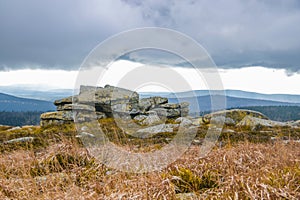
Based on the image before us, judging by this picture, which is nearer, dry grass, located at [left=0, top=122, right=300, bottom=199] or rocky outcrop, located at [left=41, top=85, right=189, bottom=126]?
dry grass, located at [left=0, top=122, right=300, bottom=199]

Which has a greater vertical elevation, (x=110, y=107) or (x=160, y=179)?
(x=160, y=179)

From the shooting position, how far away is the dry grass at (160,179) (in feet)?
17.5

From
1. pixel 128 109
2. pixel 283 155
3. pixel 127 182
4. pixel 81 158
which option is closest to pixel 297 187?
pixel 283 155

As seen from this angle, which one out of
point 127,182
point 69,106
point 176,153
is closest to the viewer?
point 127,182

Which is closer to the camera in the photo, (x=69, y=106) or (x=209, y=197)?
(x=209, y=197)

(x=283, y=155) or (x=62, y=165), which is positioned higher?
(x=283, y=155)

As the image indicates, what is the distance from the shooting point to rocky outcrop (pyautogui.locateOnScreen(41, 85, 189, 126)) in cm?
3394

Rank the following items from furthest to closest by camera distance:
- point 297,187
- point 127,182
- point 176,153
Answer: point 176,153 < point 127,182 < point 297,187

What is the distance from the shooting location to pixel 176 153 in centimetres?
917

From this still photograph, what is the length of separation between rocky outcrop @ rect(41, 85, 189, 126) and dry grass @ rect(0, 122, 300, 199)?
24986mm

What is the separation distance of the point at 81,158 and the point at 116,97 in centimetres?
2933

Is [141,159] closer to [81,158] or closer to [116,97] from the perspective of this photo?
[81,158]

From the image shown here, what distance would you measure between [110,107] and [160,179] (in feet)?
100

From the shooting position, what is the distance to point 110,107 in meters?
36.2
